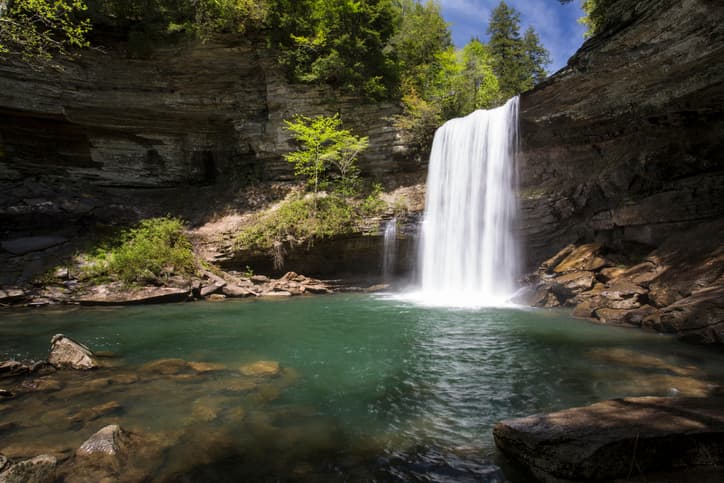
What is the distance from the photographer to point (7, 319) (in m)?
10.4

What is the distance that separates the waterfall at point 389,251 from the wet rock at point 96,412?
1407 centimetres

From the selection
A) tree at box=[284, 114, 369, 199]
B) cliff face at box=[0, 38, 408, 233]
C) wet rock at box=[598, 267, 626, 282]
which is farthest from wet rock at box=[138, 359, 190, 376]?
cliff face at box=[0, 38, 408, 233]

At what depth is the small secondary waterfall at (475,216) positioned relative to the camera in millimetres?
15898

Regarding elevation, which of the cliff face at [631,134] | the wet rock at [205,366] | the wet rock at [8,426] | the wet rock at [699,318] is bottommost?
the wet rock at [205,366]

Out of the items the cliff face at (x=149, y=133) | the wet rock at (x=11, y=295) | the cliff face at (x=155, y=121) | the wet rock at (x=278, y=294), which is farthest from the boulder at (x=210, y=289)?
the cliff face at (x=155, y=121)

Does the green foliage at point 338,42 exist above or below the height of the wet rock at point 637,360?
above

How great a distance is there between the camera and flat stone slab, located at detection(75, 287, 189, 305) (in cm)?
1308

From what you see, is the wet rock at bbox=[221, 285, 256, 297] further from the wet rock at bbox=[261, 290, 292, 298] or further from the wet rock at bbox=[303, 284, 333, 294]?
the wet rock at bbox=[303, 284, 333, 294]

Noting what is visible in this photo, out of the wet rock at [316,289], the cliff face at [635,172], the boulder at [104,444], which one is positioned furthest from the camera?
the wet rock at [316,289]

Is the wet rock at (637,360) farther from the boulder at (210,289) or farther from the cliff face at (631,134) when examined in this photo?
the boulder at (210,289)

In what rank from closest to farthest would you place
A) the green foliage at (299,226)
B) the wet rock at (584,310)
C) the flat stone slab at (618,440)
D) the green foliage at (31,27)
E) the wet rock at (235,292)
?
the flat stone slab at (618,440), the green foliage at (31,27), the wet rock at (584,310), the wet rock at (235,292), the green foliage at (299,226)

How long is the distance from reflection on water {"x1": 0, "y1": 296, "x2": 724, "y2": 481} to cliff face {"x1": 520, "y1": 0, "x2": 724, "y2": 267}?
6.44 m

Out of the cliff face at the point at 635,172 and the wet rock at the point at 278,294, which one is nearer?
the cliff face at the point at 635,172

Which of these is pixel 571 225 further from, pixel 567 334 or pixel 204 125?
pixel 204 125
